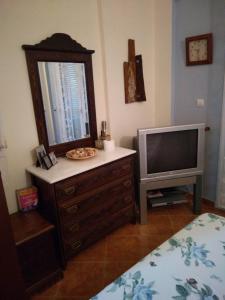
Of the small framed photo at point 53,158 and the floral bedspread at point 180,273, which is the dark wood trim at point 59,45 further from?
the floral bedspread at point 180,273

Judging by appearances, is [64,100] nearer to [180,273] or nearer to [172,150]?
[172,150]


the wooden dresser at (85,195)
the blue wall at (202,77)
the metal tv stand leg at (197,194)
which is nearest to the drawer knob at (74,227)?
the wooden dresser at (85,195)

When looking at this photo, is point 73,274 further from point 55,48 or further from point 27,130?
point 55,48

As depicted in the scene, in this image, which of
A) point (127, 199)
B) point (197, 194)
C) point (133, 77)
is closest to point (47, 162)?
point (127, 199)

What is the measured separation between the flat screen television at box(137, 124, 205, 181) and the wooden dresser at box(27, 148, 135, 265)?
17cm

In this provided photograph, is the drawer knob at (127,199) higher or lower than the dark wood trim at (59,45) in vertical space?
lower

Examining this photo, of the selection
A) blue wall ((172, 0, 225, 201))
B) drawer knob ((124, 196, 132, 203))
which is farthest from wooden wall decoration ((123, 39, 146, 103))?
drawer knob ((124, 196, 132, 203))

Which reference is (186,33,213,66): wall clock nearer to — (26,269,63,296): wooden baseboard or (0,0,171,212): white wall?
(0,0,171,212): white wall

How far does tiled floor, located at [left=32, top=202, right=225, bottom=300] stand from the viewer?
1.74 meters

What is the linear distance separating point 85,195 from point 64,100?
0.89 metres

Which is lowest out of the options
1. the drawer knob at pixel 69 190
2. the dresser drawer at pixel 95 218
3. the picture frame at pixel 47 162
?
the dresser drawer at pixel 95 218

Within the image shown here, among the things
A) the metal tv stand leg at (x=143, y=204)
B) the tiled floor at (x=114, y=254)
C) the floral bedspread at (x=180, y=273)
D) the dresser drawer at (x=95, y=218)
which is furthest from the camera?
the metal tv stand leg at (x=143, y=204)

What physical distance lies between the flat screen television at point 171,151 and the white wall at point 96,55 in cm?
47

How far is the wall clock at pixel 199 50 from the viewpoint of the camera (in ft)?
7.61
